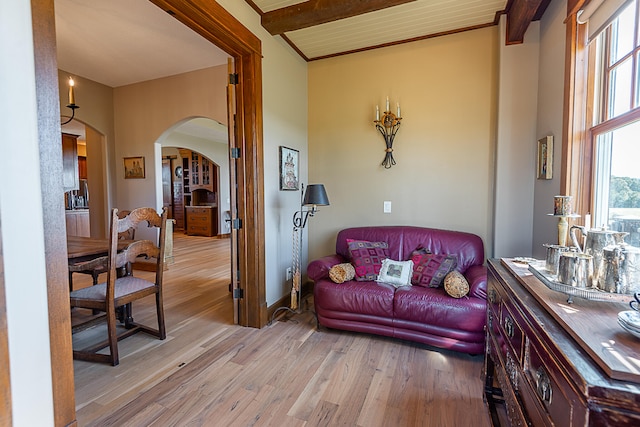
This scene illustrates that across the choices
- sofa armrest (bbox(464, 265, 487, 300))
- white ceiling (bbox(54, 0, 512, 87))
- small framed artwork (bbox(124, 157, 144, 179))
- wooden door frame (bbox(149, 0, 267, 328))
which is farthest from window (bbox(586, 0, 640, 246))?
small framed artwork (bbox(124, 157, 144, 179))

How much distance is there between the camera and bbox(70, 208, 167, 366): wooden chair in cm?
210

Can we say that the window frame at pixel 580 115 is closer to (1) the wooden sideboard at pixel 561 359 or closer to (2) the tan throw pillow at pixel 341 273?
(1) the wooden sideboard at pixel 561 359

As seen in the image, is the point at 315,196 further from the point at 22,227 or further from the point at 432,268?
the point at 22,227

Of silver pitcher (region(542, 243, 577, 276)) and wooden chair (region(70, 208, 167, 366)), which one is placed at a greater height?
silver pitcher (region(542, 243, 577, 276))

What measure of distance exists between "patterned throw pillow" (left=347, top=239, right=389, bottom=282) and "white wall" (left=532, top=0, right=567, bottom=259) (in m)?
A: 1.30

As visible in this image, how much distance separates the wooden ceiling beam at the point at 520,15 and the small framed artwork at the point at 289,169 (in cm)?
226

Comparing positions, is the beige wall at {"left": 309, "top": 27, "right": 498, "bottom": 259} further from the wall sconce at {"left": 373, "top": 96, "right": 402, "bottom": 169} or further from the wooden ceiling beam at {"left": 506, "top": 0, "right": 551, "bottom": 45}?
the wooden ceiling beam at {"left": 506, "top": 0, "right": 551, "bottom": 45}

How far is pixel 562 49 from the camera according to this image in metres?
2.09

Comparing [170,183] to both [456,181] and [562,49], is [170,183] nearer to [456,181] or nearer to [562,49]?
[456,181]

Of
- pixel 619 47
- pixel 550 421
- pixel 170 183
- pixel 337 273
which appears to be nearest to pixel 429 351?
pixel 337 273

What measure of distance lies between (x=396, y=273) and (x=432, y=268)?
0.31m

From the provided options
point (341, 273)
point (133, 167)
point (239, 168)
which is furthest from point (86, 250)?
point (133, 167)

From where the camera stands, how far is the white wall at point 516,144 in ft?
8.48

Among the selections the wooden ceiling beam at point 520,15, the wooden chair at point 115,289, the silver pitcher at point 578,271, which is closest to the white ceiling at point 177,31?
the wooden ceiling beam at point 520,15
